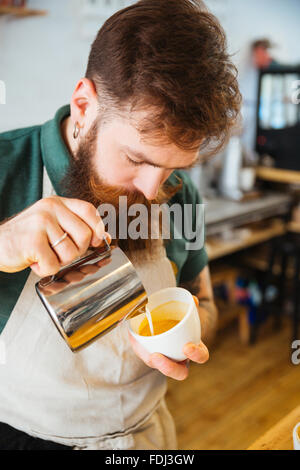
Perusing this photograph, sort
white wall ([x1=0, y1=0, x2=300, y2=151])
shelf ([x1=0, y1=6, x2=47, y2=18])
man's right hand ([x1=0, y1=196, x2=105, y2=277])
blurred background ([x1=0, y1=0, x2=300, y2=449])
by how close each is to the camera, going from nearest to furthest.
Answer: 1. man's right hand ([x1=0, y1=196, x2=105, y2=277])
2. white wall ([x1=0, y1=0, x2=300, y2=151])
3. shelf ([x1=0, y1=6, x2=47, y2=18])
4. blurred background ([x1=0, y1=0, x2=300, y2=449])

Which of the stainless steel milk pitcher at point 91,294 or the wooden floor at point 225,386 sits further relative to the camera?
the wooden floor at point 225,386

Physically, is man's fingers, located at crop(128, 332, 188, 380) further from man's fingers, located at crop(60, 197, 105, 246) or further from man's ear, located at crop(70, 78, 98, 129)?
man's ear, located at crop(70, 78, 98, 129)

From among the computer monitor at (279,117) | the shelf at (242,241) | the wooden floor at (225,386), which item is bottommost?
the wooden floor at (225,386)

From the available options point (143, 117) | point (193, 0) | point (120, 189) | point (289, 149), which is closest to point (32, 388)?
point (120, 189)

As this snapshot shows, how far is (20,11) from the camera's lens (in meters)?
1.63

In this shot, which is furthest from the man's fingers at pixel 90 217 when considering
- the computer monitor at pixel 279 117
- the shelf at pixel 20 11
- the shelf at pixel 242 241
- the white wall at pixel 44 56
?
the computer monitor at pixel 279 117

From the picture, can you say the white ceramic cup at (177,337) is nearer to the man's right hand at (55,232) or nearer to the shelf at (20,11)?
the man's right hand at (55,232)

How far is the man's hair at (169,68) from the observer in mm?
591

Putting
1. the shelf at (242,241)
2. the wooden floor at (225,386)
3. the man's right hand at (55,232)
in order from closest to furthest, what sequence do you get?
the man's right hand at (55,232) < the wooden floor at (225,386) < the shelf at (242,241)

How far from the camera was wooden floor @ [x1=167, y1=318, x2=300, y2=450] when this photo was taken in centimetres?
183

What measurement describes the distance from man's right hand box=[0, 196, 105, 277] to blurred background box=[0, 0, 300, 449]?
1.26 m

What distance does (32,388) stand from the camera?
78cm

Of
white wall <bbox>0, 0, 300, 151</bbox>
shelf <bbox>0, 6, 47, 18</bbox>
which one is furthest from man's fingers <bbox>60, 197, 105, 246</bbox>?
shelf <bbox>0, 6, 47, 18</bbox>

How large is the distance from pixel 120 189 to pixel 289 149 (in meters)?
2.28
